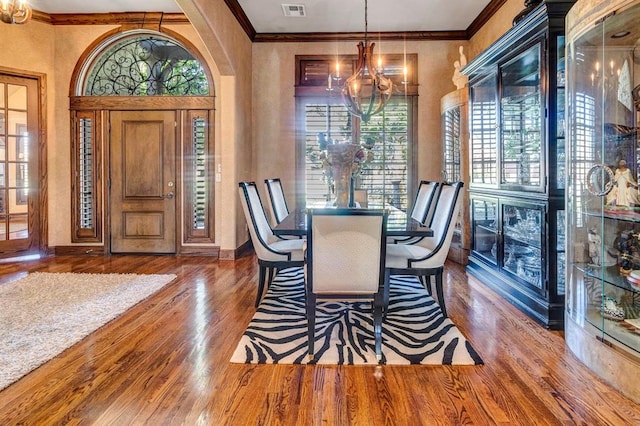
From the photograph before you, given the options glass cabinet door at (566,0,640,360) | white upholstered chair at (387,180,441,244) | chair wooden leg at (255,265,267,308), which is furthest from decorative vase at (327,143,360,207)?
glass cabinet door at (566,0,640,360)

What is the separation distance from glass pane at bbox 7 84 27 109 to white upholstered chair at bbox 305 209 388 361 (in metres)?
5.25

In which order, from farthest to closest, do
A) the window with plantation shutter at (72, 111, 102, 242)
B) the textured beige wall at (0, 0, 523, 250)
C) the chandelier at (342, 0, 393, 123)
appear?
the window with plantation shutter at (72, 111, 102, 242) < the textured beige wall at (0, 0, 523, 250) < the chandelier at (342, 0, 393, 123)

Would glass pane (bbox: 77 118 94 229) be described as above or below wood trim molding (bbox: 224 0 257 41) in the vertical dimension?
below

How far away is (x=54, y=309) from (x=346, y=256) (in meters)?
2.62

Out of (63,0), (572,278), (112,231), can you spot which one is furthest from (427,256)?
(63,0)

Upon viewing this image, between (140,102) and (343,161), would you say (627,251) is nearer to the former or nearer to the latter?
(343,161)

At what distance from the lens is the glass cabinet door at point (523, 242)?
3207 mm

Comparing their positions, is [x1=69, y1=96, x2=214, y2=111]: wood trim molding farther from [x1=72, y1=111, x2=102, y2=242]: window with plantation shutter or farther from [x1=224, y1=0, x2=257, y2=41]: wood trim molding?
[x1=224, y1=0, x2=257, y2=41]: wood trim molding

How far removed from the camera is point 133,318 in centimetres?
318

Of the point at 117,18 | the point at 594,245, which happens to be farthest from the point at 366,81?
the point at 117,18

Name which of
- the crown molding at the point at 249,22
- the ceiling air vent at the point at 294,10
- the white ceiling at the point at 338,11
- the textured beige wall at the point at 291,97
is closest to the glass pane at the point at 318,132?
the textured beige wall at the point at 291,97

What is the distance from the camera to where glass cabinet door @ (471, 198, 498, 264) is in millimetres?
4016

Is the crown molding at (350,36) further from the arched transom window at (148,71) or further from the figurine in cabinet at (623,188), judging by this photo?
the figurine in cabinet at (623,188)

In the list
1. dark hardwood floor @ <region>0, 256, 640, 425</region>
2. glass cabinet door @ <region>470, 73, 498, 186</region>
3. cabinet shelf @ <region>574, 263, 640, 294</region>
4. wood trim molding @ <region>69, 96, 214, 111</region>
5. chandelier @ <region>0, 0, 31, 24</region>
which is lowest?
dark hardwood floor @ <region>0, 256, 640, 425</region>
